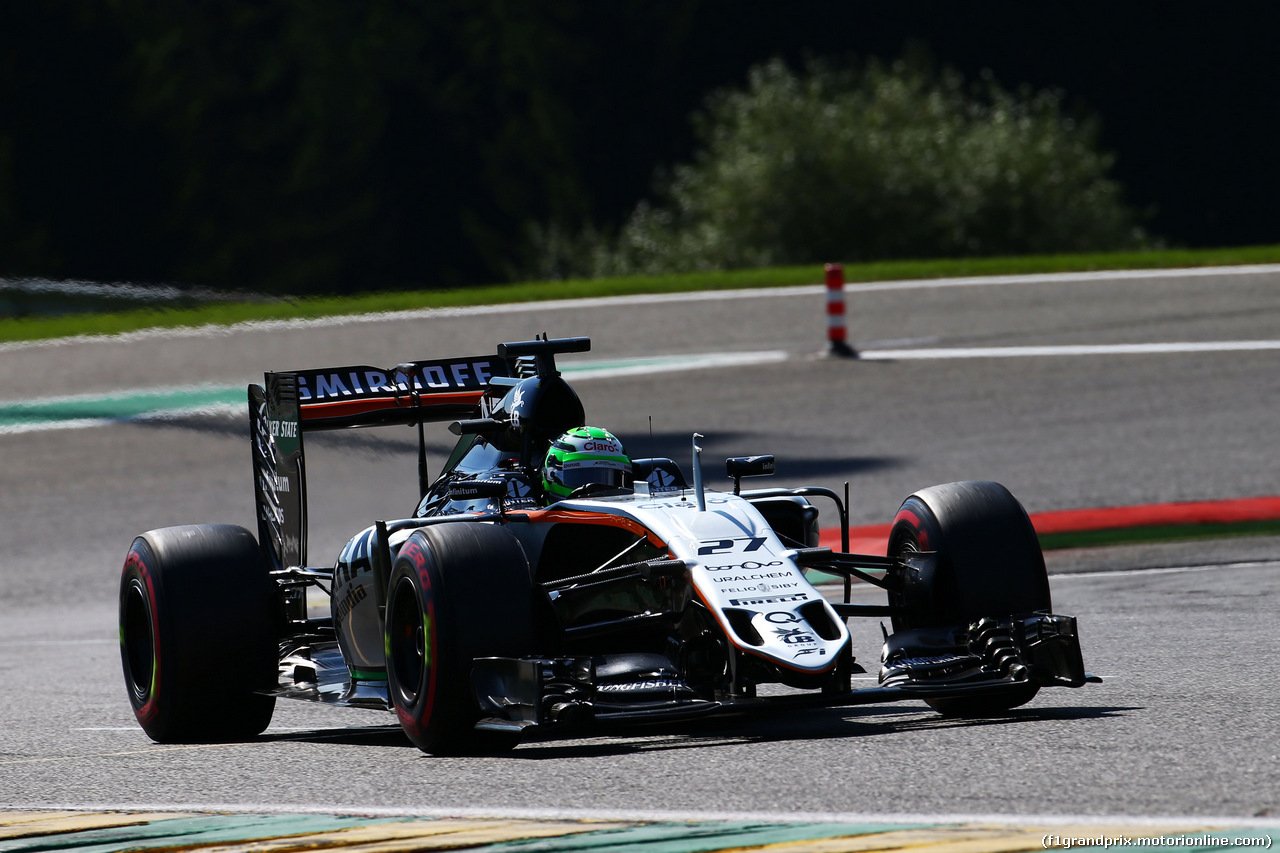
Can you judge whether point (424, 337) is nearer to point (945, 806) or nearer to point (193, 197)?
point (945, 806)

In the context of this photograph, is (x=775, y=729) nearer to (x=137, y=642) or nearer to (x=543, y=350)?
(x=543, y=350)

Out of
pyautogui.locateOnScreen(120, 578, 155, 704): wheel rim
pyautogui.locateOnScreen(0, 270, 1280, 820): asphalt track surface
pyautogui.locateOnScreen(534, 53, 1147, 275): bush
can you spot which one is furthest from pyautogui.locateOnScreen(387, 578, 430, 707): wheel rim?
pyautogui.locateOnScreen(534, 53, 1147, 275): bush

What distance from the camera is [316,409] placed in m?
8.94

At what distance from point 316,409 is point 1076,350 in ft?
40.5

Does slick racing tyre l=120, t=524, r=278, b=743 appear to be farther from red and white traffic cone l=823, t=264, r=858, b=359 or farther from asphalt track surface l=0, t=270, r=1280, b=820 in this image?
red and white traffic cone l=823, t=264, r=858, b=359

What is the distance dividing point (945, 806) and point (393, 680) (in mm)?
2448

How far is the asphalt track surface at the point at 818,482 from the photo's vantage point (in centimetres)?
573

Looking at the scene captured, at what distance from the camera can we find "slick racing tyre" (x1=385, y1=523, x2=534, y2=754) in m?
6.45

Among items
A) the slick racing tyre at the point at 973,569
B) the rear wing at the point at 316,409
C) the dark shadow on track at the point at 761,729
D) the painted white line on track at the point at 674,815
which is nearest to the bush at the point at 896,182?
the rear wing at the point at 316,409

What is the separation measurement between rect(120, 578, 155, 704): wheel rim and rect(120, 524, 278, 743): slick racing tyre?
83mm

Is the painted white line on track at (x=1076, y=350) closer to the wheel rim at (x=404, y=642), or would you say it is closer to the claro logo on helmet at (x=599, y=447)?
the claro logo on helmet at (x=599, y=447)

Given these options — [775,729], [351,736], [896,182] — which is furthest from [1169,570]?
[896,182]

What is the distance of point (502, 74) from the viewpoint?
54.1 m

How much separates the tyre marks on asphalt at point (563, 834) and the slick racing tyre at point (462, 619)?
97 cm
